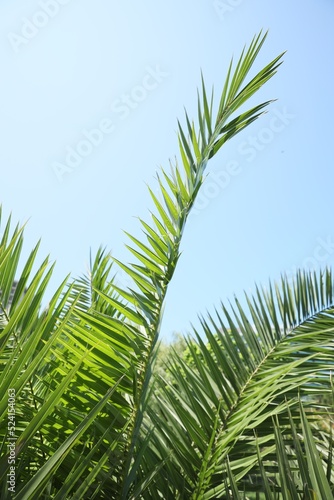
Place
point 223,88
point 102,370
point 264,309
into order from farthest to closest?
point 264,309
point 223,88
point 102,370

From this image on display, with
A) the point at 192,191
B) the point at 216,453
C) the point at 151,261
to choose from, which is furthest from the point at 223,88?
the point at 216,453

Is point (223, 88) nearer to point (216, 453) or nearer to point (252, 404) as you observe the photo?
point (252, 404)

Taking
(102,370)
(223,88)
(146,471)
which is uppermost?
(223,88)

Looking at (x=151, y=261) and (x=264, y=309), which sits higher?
(x=151, y=261)

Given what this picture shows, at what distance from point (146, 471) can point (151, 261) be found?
1.87 ft

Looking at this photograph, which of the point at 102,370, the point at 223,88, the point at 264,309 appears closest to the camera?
the point at 102,370

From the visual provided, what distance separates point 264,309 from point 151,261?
72 cm

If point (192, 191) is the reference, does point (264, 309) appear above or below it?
below

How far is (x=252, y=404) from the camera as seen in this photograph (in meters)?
1.38

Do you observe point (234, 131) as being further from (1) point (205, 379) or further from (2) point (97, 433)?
(2) point (97, 433)

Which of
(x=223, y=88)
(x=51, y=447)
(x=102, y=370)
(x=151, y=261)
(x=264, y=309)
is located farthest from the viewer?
(x=264, y=309)

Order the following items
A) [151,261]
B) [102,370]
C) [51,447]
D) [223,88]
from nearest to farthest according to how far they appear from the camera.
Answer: [51,447] < [102,370] < [151,261] < [223,88]

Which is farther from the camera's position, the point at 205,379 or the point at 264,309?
the point at 264,309

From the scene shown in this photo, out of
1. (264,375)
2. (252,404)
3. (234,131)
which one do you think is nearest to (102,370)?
(252,404)
